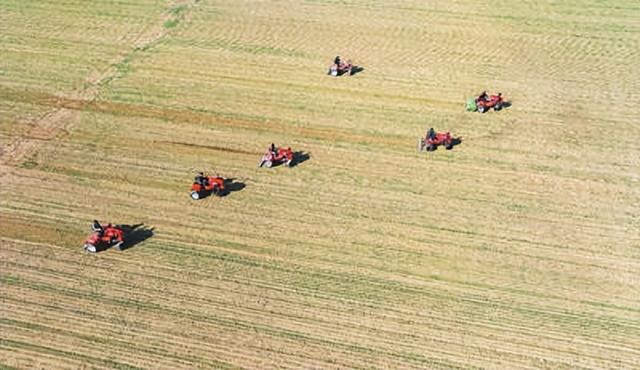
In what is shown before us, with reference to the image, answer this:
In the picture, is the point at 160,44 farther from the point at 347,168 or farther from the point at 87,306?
the point at 87,306

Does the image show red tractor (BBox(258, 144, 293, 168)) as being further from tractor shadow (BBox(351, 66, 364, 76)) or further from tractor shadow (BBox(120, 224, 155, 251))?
tractor shadow (BBox(351, 66, 364, 76))

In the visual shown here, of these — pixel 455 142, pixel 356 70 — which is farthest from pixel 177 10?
pixel 455 142

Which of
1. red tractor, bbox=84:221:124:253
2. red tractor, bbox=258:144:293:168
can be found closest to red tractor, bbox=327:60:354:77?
red tractor, bbox=258:144:293:168

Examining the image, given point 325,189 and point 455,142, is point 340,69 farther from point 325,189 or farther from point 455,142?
point 325,189

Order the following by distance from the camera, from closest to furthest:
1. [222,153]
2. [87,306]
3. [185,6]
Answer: [87,306], [222,153], [185,6]

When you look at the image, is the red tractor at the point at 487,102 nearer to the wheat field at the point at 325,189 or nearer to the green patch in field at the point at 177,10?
the wheat field at the point at 325,189

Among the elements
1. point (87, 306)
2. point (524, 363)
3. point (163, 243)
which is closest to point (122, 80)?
point (163, 243)
